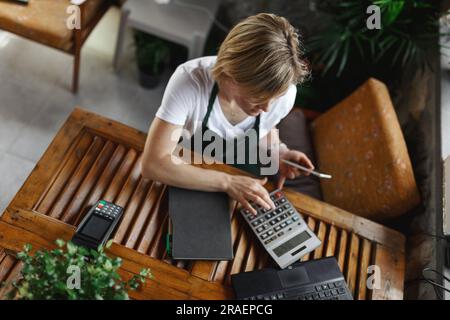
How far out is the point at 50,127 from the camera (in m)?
2.32

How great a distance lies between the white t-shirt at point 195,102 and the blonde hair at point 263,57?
112 millimetres

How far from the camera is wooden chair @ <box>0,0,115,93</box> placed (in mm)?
2025

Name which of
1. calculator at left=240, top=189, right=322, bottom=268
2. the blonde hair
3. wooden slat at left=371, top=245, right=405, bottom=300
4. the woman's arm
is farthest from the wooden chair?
wooden slat at left=371, top=245, right=405, bottom=300

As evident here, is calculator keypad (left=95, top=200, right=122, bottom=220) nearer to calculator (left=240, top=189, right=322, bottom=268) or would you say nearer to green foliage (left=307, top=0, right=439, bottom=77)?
calculator (left=240, top=189, right=322, bottom=268)

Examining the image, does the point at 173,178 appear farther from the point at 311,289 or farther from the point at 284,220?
the point at 311,289

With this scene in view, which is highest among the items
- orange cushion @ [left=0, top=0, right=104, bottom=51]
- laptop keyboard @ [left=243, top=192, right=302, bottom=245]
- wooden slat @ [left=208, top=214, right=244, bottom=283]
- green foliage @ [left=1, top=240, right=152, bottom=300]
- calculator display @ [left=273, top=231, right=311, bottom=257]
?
orange cushion @ [left=0, top=0, right=104, bottom=51]

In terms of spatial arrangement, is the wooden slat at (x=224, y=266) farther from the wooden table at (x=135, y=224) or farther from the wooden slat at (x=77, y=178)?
the wooden slat at (x=77, y=178)

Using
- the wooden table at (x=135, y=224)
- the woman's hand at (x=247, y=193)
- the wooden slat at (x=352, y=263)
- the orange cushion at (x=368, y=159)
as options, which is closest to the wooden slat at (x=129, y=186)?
the wooden table at (x=135, y=224)

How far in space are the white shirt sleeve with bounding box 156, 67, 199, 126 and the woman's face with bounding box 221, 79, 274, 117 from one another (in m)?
0.11

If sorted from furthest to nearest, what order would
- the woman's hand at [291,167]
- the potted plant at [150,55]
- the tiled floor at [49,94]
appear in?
the potted plant at [150,55] → the tiled floor at [49,94] → the woman's hand at [291,167]

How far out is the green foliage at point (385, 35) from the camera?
6.36ft
